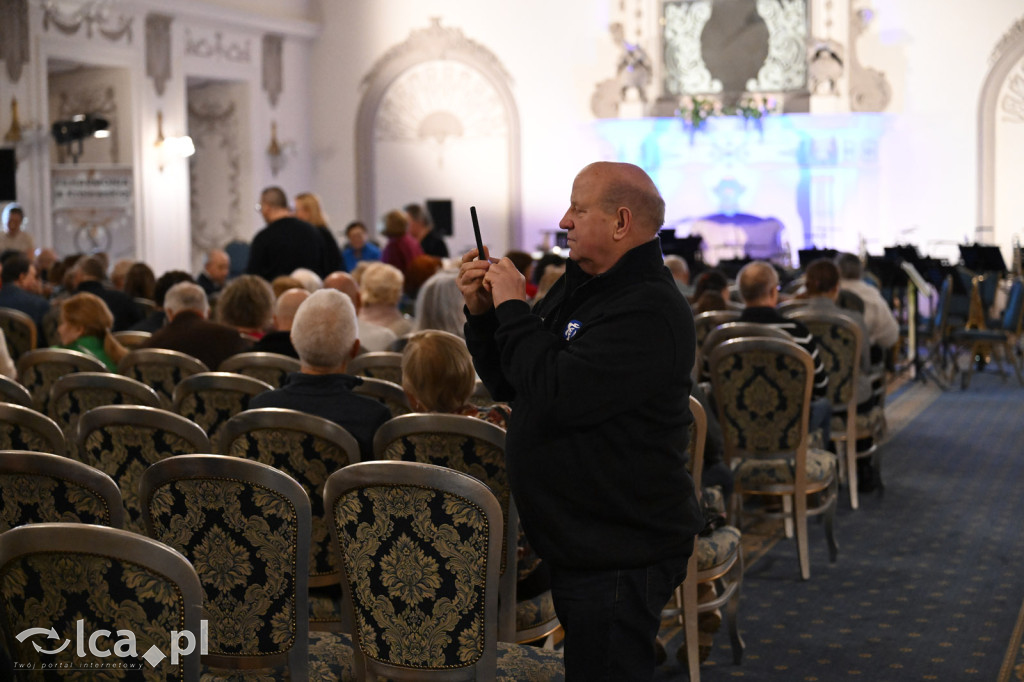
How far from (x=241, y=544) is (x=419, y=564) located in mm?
362

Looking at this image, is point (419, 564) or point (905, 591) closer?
point (419, 564)

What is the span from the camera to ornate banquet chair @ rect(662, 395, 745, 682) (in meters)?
3.38

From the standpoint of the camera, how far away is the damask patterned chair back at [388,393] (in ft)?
12.1

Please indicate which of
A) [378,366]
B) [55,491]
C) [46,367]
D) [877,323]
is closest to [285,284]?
[46,367]

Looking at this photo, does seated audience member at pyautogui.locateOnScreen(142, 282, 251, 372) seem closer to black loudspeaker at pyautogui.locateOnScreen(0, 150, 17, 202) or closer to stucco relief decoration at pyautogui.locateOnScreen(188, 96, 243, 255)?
black loudspeaker at pyautogui.locateOnScreen(0, 150, 17, 202)

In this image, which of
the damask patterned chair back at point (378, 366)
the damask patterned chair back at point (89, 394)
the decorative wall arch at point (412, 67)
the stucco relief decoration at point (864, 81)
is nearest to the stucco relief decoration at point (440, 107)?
the decorative wall arch at point (412, 67)

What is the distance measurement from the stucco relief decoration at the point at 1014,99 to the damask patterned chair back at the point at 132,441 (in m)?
13.0

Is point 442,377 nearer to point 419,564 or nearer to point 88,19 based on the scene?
point 419,564

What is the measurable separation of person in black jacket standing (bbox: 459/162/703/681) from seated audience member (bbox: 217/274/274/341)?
10.1ft

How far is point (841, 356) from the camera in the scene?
5426 millimetres

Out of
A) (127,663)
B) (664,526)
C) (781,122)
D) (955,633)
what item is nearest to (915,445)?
(955,633)

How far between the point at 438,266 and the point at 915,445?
10.4 ft

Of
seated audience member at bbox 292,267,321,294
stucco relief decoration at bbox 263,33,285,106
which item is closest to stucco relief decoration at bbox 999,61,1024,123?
stucco relief decoration at bbox 263,33,285,106

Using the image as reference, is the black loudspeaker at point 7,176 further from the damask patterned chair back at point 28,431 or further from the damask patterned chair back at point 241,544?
the damask patterned chair back at point 241,544
